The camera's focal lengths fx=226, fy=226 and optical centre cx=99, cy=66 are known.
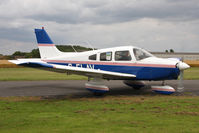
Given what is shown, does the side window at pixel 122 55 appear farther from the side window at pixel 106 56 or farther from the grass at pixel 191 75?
the grass at pixel 191 75

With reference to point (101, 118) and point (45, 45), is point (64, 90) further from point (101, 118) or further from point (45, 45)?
point (101, 118)

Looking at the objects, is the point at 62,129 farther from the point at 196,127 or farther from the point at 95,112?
the point at 196,127

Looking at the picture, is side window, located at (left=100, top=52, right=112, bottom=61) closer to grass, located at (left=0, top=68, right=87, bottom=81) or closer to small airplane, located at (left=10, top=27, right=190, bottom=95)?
small airplane, located at (left=10, top=27, right=190, bottom=95)

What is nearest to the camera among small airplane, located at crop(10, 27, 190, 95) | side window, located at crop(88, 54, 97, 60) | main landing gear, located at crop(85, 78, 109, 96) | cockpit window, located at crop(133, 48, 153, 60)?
small airplane, located at crop(10, 27, 190, 95)

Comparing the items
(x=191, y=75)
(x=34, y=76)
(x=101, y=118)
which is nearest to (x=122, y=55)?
(x=101, y=118)

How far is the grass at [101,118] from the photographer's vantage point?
511 centimetres

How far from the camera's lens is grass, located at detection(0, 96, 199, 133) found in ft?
16.8

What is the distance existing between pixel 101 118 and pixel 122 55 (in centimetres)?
531

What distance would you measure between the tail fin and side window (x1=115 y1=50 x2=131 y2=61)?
13.6ft

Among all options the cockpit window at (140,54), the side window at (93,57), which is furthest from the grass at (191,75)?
the side window at (93,57)

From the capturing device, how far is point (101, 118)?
6.07m

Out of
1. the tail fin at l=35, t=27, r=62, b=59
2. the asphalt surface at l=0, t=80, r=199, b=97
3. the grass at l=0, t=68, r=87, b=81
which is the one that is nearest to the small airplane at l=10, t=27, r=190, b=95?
the asphalt surface at l=0, t=80, r=199, b=97

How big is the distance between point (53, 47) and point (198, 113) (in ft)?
31.2

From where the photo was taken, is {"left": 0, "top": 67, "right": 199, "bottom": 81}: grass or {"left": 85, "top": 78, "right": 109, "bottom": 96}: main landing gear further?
{"left": 0, "top": 67, "right": 199, "bottom": 81}: grass
